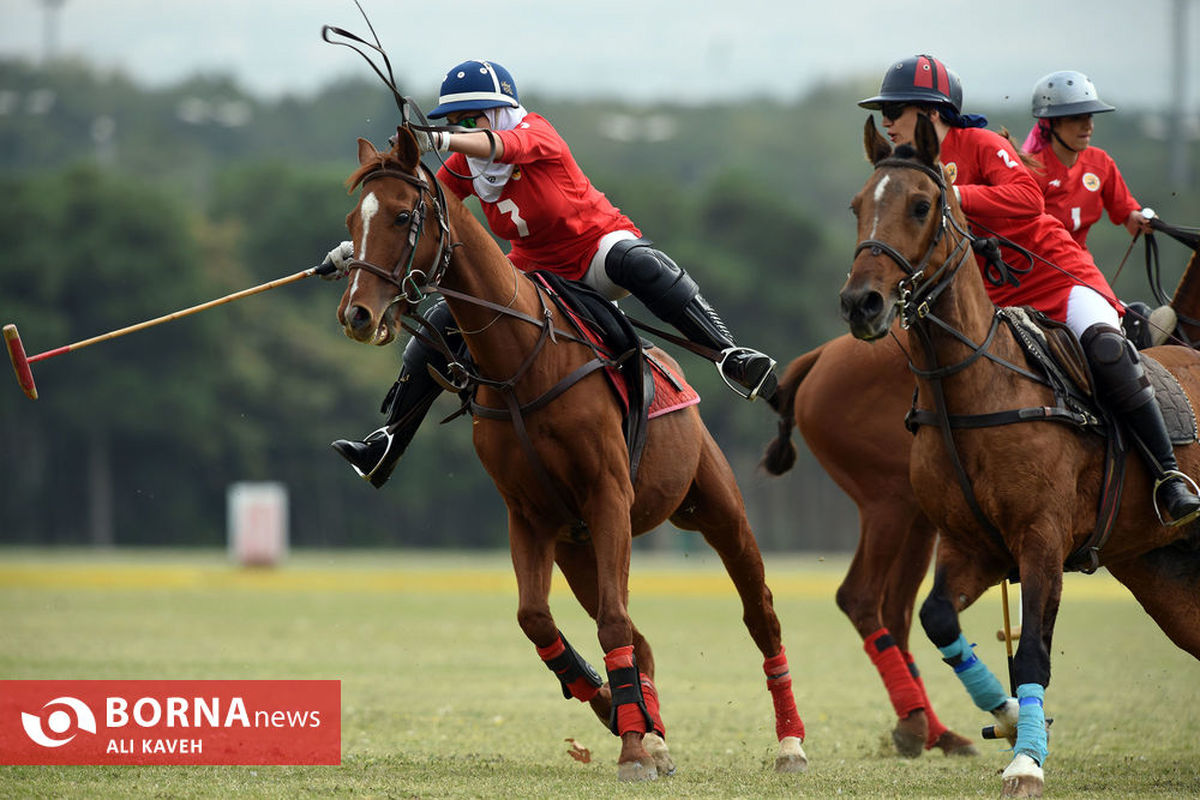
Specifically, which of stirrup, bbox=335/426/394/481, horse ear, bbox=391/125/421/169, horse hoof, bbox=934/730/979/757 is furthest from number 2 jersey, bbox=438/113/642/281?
horse hoof, bbox=934/730/979/757

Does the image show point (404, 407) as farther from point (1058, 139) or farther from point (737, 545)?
point (1058, 139)

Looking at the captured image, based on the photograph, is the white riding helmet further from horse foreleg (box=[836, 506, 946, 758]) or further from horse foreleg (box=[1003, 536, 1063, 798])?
horse foreleg (box=[1003, 536, 1063, 798])

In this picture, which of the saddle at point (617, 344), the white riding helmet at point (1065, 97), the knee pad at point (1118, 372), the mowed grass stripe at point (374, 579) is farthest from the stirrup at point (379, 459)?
the mowed grass stripe at point (374, 579)

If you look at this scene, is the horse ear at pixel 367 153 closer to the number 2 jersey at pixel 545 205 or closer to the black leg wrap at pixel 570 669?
the number 2 jersey at pixel 545 205

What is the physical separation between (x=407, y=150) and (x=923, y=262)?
2186mm

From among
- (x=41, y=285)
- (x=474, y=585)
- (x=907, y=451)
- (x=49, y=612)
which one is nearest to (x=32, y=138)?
(x=41, y=285)

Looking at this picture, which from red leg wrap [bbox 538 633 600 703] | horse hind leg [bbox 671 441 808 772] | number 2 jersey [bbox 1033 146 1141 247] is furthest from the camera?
number 2 jersey [bbox 1033 146 1141 247]

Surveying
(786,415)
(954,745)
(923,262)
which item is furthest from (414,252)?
(954,745)

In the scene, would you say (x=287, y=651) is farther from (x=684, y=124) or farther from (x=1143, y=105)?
(x=684, y=124)

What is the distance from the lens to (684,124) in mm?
84688

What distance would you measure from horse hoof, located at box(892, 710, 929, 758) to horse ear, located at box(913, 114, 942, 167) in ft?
11.0

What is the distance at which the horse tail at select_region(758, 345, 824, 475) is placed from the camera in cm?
1005

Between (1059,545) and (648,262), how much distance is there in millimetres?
2326

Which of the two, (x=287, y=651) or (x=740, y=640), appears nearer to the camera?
(x=287, y=651)
